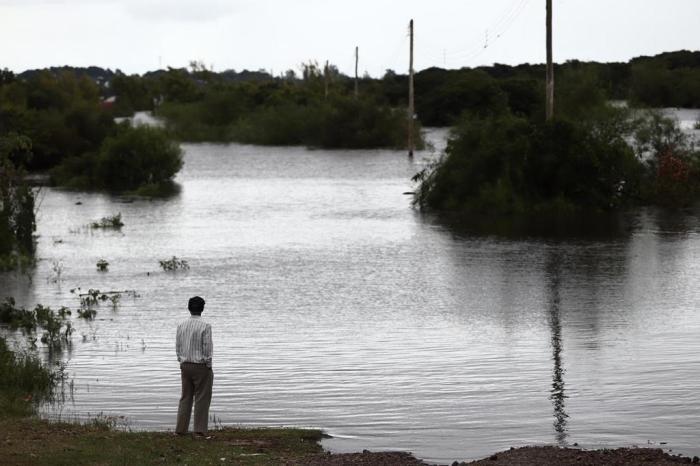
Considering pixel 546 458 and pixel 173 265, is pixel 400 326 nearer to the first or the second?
pixel 173 265

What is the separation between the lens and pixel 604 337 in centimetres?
2156

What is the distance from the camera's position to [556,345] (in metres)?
20.9

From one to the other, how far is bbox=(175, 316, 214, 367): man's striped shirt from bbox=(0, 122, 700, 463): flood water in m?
1.95

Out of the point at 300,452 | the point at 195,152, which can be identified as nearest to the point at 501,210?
the point at 300,452

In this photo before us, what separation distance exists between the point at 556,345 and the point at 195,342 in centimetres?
892

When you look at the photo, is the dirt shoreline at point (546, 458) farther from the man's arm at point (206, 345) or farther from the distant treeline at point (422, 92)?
the distant treeline at point (422, 92)

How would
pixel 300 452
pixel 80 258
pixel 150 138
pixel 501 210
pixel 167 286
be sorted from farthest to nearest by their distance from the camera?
pixel 150 138
pixel 501 210
pixel 80 258
pixel 167 286
pixel 300 452

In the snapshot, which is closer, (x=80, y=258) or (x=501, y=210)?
(x=80, y=258)

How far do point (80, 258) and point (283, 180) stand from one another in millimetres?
34798

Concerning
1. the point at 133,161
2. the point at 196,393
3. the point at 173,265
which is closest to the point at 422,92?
the point at 133,161

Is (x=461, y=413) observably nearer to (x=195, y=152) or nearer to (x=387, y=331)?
(x=387, y=331)

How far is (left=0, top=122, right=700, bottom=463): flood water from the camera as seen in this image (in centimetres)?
1575

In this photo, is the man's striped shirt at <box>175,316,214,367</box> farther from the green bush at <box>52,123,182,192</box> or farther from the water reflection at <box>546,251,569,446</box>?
the green bush at <box>52,123,182,192</box>

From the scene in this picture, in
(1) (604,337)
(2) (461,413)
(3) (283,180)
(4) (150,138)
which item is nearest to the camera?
(2) (461,413)
